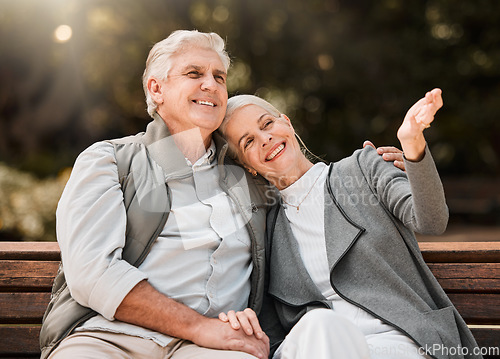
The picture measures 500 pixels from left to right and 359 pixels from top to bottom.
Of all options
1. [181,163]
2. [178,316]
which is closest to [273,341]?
[178,316]

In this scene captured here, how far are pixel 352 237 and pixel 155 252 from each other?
0.79 metres

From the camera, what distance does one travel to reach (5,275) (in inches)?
94.6

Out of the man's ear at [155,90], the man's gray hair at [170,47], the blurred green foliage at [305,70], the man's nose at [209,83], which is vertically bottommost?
the blurred green foliage at [305,70]

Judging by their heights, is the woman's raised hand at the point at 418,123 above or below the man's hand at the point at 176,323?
above

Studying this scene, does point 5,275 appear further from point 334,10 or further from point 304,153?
point 334,10

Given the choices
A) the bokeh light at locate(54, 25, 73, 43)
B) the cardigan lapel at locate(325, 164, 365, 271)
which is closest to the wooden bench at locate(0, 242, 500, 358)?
the cardigan lapel at locate(325, 164, 365, 271)

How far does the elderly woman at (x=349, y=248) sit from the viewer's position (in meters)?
1.80

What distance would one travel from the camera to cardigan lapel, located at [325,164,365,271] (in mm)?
2117

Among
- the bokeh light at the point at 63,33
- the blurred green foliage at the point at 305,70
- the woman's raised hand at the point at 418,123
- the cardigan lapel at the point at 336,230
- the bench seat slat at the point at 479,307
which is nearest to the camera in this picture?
the woman's raised hand at the point at 418,123

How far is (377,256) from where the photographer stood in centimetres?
208

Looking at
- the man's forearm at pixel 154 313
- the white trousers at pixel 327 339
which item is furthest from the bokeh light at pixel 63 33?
the white trousers at pixel 327 339

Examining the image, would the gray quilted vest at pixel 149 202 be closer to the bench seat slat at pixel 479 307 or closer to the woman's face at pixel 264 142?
the woman's face at pixel 264 142

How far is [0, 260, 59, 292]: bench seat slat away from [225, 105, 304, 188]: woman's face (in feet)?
3.31

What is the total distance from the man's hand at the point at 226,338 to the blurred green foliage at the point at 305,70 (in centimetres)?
847
